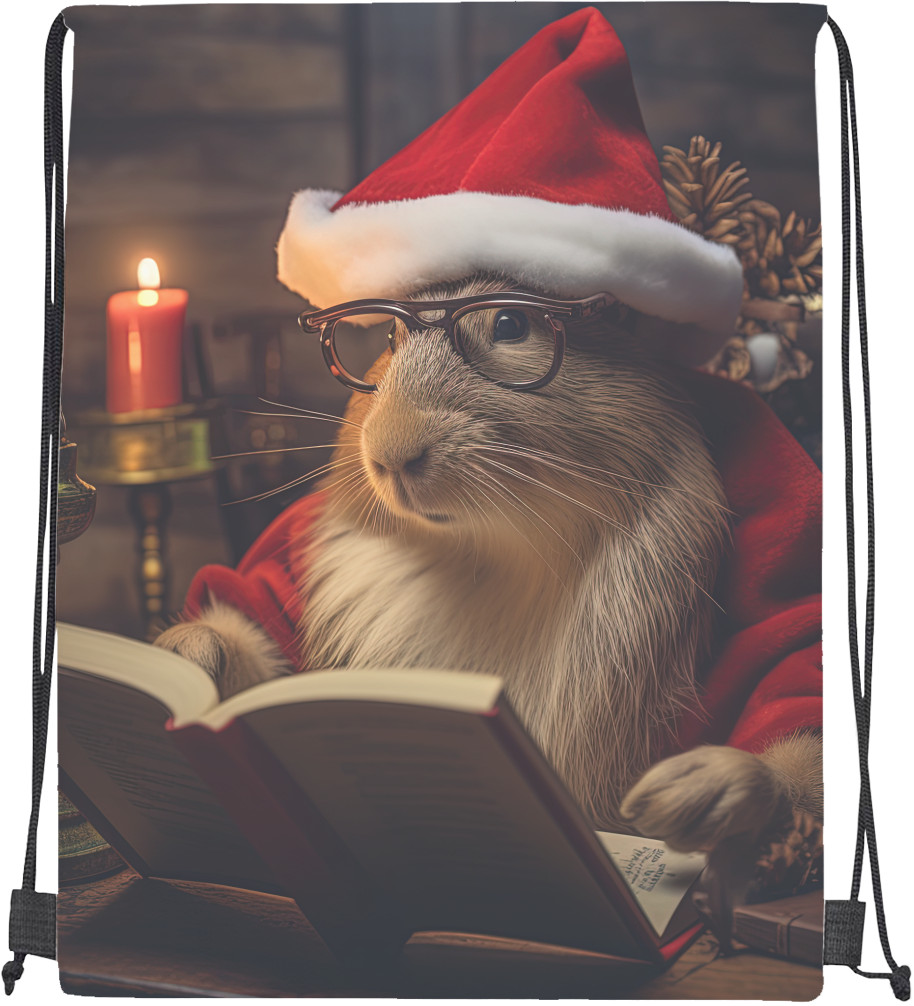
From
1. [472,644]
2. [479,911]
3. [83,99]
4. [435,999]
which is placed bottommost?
[435,999]

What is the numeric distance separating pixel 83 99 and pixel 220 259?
0.82 ft

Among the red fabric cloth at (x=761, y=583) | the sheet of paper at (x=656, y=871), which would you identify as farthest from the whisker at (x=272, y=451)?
the sheet of paper at (x=656, y=871)

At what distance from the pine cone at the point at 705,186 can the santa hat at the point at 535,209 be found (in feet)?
0.07

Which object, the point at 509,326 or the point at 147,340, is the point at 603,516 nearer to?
the point at 509,326

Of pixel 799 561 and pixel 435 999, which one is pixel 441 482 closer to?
pixel 799 561

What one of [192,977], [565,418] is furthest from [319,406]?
[192,977]

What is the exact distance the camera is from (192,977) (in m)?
1.23

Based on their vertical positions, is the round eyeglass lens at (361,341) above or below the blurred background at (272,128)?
below

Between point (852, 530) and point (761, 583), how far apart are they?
0.50ft

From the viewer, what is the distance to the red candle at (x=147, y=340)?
122 cm

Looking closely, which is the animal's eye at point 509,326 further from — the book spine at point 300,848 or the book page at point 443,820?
the book spine at point 300,848

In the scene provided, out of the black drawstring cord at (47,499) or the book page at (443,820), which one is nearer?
the book page at (443,820)

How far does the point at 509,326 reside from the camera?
1.16 m

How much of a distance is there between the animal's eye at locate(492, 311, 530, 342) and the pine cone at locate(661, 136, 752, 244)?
0.75ft
